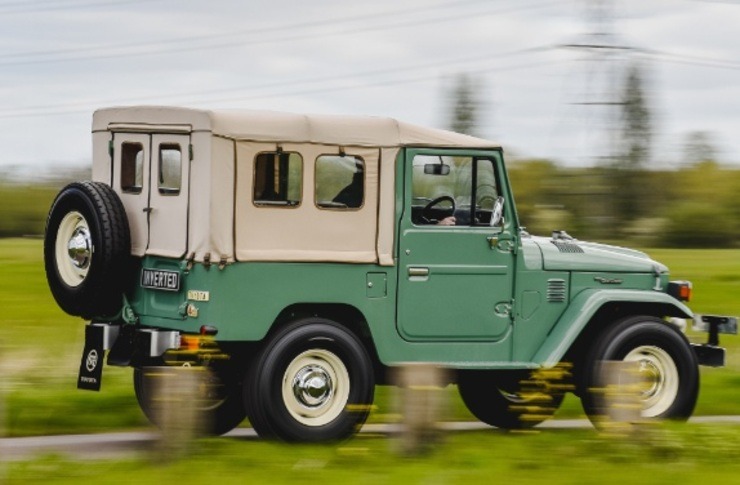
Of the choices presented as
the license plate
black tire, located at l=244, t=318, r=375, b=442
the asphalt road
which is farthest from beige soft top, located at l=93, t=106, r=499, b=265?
the asphalt road

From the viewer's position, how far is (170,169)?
37.0 ft

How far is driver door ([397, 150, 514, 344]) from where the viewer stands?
11.5m

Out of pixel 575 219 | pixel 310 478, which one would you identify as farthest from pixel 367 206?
pixel 575 219

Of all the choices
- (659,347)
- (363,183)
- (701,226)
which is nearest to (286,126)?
(363,183)

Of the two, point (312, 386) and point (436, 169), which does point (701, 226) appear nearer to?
point (436, 169)

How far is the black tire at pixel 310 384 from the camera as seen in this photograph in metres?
10.9

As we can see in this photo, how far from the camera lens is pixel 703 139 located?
53.8 m

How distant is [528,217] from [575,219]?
1.00 m

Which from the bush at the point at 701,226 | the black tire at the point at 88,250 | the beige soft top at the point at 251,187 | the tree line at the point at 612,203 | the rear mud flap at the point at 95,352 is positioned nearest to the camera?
the beige soft top at the point at 251,187

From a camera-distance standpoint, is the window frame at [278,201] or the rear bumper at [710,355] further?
the rear bumper at [710,355]

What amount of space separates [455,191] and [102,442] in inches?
125

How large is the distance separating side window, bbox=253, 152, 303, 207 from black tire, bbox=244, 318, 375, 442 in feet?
2.86

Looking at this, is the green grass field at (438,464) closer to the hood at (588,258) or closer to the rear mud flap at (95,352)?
the rear mud flap at (95,352)

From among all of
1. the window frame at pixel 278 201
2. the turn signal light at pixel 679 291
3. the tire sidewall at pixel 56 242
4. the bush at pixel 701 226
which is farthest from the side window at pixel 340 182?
the bush at pixel 701 226
